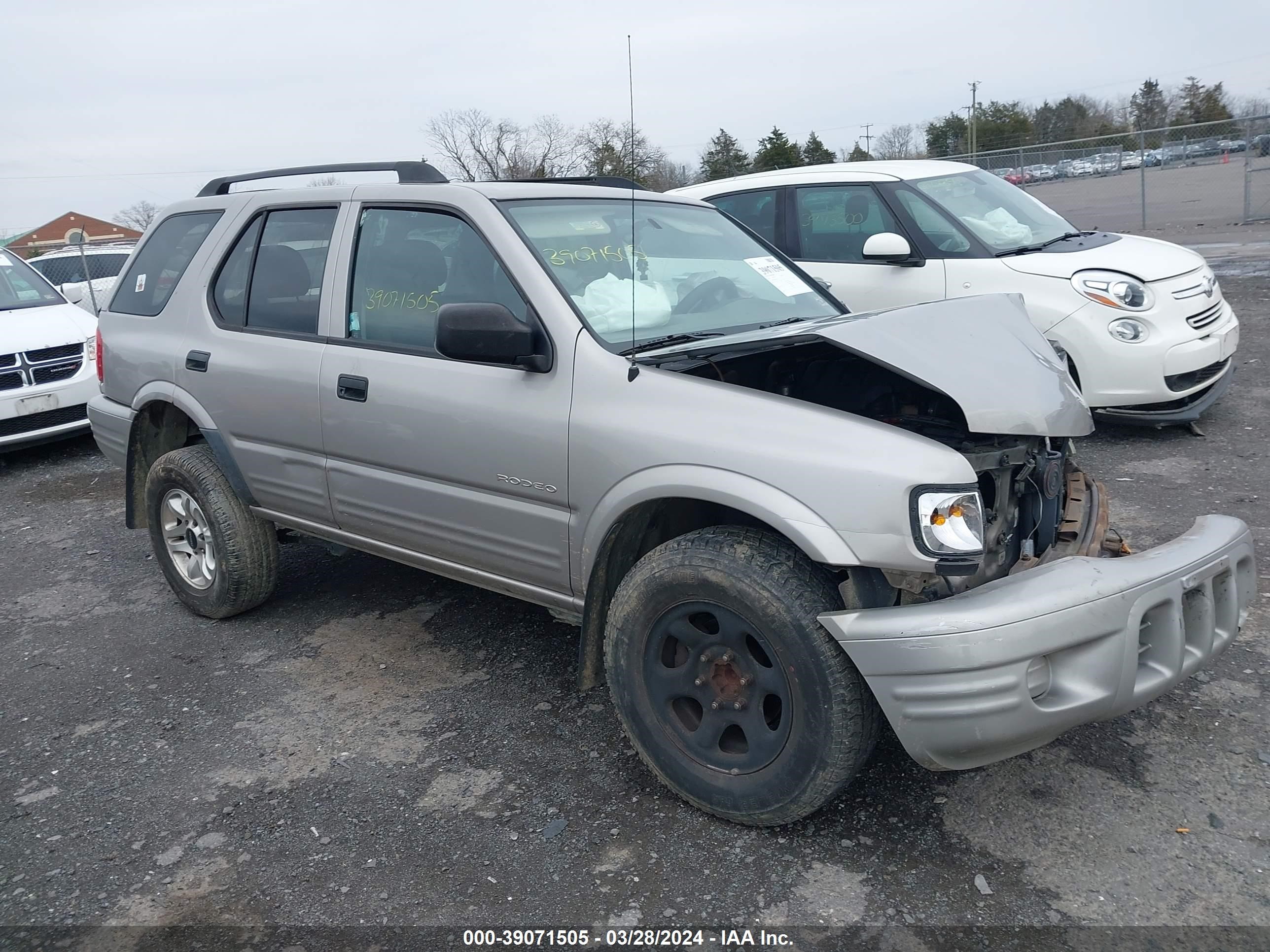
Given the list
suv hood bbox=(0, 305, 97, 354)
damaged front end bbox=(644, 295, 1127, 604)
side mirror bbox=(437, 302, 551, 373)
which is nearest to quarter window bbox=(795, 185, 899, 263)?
damaged front end bbox=(644, 295, 1127, 604)

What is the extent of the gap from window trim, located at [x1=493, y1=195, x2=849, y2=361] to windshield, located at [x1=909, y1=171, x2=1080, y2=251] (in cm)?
295

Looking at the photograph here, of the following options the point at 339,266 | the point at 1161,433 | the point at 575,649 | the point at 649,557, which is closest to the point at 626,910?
the point at 649,557

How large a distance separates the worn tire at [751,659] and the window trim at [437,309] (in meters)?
0.83

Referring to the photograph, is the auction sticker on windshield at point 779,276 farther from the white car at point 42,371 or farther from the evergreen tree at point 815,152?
the evergreen tree at point 815,152

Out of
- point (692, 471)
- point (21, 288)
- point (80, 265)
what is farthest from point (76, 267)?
point (692, 471)

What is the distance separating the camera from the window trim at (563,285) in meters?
3.26

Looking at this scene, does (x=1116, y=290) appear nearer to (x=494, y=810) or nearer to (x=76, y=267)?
(x=494, y=810)

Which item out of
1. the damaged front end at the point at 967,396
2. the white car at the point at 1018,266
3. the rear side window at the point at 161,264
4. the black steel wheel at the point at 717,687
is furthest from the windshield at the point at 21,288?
the black steel wheel at the point at 717,687

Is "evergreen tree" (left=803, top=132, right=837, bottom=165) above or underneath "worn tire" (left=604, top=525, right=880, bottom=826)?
above

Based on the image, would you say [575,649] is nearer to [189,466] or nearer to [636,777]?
[636,777]

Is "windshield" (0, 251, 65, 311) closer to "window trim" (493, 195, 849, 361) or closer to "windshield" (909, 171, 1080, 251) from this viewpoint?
"window trim" (493, 195, 849, 361)

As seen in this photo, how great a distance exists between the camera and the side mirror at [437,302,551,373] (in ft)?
10.3

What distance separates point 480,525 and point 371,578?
77.3 inches

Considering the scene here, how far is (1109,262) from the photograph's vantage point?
254 inches
